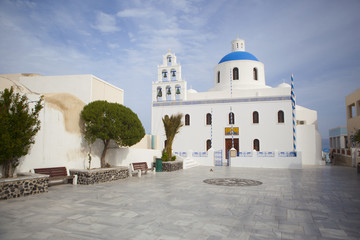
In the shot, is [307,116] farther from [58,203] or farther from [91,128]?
[58,203]

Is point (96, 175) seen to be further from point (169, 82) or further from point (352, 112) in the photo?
point (352, 112)

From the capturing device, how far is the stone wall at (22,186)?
649 centimetres

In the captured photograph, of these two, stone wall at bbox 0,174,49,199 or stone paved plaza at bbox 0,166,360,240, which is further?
stone wall at bbox 0,174,49,199

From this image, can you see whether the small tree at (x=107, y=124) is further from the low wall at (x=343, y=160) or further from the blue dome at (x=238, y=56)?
the low wall at (x=343, y=160)

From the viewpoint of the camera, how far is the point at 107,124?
34.8ft

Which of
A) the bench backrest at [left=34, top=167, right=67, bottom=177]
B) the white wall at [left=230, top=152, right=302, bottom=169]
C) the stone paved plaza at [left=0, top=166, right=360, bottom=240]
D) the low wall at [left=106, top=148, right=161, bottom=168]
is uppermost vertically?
the low wall at [left=106, top=148, right=161, bottom=168]

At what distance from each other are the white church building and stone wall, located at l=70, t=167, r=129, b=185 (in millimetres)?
9465

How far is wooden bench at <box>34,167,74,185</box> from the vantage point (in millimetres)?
8330

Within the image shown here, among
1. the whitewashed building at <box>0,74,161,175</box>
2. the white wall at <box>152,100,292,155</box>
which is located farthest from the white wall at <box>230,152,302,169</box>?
the whitewashed building at <box>0,74,161,175</box>

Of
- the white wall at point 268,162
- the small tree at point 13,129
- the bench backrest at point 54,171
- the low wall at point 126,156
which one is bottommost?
the white wall at point 268,162

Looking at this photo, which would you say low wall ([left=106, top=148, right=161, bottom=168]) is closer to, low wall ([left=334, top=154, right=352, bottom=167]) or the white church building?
the white church building

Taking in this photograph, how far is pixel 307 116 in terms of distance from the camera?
85.5 feet

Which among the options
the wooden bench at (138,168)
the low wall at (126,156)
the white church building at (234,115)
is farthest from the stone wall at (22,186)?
the white church building at (234,115)

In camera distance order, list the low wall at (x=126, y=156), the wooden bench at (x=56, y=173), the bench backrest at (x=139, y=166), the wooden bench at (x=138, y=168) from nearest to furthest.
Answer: the wooden bench at (x=56, y=173), the wooden bench at (x=138, y=168), the bench backrest at (x=139, y=166), the low wall at (x=126, y=156)
